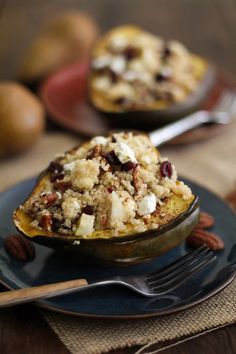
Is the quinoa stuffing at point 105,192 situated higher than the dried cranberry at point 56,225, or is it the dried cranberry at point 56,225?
the quinoa stuffing at point 105,192

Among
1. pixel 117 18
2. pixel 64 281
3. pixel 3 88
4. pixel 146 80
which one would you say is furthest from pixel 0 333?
pixel 117 18

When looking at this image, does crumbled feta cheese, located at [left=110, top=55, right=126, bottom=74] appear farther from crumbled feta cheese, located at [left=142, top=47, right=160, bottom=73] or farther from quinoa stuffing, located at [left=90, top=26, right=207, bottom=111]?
crumbled feta cheese, located at [left=142, top=47, right=160, bottom=73]

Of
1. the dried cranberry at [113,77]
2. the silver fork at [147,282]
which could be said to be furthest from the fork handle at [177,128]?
the silver fork at [147,282]

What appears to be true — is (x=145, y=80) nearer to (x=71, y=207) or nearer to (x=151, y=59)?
(x=151, y=59)

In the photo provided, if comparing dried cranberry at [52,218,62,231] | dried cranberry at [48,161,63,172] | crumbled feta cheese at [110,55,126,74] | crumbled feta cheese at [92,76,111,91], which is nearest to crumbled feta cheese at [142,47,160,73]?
crumbled feta cheese at [110,55,126,74]

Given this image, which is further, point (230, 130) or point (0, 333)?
point (230, 130)

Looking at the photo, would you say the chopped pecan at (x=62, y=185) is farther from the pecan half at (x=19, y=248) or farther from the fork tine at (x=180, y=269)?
the fork tine at (x=180, y=269)

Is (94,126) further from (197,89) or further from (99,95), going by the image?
(197,89)
